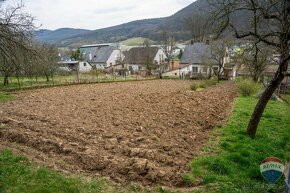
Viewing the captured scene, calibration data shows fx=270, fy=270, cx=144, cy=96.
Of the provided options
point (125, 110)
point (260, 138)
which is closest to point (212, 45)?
point (125, 110)

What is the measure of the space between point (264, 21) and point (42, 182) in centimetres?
865

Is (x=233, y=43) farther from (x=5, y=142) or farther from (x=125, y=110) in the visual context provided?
(x=5, y=142)

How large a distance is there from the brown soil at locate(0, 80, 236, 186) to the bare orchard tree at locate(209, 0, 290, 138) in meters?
3.48

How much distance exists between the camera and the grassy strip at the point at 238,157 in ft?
22.3

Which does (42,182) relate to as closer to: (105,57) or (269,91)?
(269,91)

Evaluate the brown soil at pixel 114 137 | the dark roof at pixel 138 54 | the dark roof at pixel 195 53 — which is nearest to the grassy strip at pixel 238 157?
the brown soil at pixel 114 137

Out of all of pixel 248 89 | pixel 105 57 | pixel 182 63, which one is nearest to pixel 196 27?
pixel 182 63

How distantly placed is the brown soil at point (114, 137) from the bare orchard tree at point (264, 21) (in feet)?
11.4

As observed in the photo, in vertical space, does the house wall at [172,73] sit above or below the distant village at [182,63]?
below

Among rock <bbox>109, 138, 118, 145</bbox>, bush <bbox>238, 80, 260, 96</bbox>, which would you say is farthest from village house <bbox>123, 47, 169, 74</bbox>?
rock <bbox>109, 138, 118, 145</bbox>

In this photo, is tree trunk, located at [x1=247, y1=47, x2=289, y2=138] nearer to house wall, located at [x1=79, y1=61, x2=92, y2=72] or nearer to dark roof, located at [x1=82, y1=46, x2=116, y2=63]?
house wall, located at [x1=79, y1=61, x2=92, y2=72]

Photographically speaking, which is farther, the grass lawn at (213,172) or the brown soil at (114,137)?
the brown soil at (114,137)

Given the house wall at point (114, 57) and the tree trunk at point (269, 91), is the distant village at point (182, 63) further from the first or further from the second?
the tree trunk at point (269, 91)

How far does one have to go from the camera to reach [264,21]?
368 inches
